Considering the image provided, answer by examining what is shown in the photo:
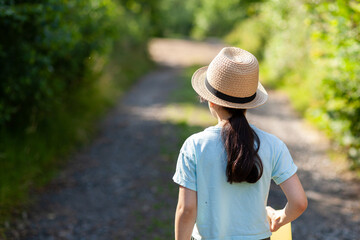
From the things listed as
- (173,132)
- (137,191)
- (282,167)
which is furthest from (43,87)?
(282,167)

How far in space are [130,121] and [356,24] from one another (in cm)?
591

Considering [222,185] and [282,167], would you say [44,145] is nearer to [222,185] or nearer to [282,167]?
[222,185]

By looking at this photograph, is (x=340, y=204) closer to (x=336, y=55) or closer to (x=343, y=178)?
(x=343, y=178)

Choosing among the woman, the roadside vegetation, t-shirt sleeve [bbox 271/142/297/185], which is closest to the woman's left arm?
the woman

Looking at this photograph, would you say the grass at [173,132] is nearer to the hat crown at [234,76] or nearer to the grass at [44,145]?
the grass at [44,145]

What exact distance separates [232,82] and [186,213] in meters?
0.70

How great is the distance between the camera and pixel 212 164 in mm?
1982

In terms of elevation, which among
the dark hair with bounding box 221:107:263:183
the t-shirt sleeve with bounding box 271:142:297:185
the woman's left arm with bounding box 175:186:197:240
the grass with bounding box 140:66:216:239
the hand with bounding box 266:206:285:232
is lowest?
the grass with bounding box 140:66:216:239

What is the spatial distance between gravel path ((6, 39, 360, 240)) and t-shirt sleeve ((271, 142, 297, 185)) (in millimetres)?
1279

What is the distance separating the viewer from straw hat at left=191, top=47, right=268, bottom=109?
2.02m

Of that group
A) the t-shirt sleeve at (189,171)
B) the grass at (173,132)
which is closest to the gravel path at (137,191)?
the grass at (173,132)

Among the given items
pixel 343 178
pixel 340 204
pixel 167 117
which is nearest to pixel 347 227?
pixel 340 204

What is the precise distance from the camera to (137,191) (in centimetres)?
576

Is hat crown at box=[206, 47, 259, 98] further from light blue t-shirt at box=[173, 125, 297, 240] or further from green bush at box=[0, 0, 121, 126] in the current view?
green bush at box=[0, 0, 121, 126]
